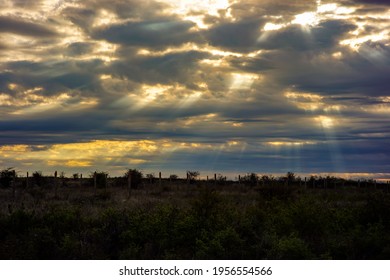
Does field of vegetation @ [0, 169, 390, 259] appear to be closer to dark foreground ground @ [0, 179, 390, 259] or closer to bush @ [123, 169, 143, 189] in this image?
dark foreground ground @ [0, 179, 390, 259]

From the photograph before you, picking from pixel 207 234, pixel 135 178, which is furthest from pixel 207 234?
pixel 135 178

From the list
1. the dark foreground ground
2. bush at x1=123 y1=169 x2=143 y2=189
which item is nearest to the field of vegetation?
the dark foreground ground

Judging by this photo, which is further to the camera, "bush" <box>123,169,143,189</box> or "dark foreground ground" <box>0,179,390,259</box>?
"bush" <box>123,169,143,189</box>

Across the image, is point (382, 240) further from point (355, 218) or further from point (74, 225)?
point (74, 225)

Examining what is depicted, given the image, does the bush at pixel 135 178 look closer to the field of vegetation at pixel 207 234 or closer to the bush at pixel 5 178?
the bush at pixel 5 178

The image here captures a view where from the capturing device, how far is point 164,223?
Result: 1739 centimetres

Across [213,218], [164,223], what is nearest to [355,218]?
[213,218]

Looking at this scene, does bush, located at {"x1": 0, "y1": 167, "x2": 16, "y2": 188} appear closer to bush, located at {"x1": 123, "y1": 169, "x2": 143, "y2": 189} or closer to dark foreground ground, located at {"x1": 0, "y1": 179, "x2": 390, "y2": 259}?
bush, located at {"x1": 123, "y1": 169, "x2": 143, "y2": 189}

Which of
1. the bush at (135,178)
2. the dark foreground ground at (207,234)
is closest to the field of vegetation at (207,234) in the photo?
the dark foreground ground at (207,234)

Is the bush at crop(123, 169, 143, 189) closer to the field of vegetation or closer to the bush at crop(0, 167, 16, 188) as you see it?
the bush at crop(0, 167, 16, 188)

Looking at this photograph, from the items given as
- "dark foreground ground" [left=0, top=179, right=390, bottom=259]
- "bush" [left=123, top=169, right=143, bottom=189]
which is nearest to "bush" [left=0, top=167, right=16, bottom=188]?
"bush" [left=123, top=169, right=143, bottom=189]

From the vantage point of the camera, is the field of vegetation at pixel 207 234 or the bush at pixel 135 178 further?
the bush at pixel 135 178

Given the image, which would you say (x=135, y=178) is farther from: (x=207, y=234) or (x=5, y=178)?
(x=207, y=234)

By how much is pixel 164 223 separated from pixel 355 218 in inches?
308
